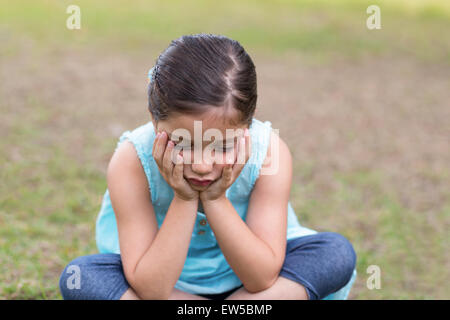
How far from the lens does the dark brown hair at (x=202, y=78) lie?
5.68 ft

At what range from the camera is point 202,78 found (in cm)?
173

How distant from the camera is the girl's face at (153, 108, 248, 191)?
176cm

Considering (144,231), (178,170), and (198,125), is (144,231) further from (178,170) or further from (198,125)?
(198,125)

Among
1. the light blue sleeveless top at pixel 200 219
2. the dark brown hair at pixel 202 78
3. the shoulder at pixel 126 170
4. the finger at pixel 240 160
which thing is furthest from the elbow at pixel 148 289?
the dark brown hair at pixel 202 78

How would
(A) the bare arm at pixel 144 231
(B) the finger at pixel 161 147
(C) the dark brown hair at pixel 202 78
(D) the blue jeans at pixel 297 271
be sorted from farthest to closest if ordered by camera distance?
(D) the blue jeans at pixel 297 271 < (A) the bare arm at pixel 144 231 < (B) the finger at pixel 161 147 < (C) the dark brown hair at pixel 202 78

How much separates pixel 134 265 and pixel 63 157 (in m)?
2.37

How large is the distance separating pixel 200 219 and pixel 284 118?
3676mm

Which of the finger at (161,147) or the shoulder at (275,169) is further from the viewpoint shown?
the shoulder at (275,169)

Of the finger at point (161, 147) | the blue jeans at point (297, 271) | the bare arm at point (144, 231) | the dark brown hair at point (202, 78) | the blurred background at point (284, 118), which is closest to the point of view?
the dark brown hair at point (202, 78)

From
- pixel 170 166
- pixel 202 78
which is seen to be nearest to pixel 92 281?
pixel 170 166

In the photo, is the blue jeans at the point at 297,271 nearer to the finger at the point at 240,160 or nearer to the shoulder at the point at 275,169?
the shoulder at the point at 275,169

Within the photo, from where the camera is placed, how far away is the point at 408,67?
773cm

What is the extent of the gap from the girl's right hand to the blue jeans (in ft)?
1.46
